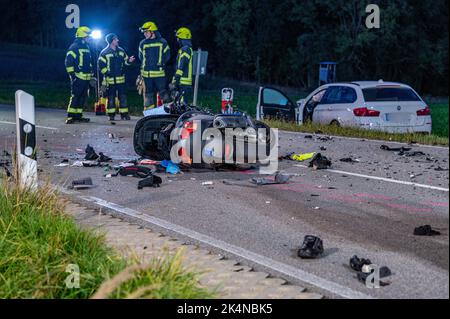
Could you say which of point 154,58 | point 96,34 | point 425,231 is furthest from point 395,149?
point 96,34

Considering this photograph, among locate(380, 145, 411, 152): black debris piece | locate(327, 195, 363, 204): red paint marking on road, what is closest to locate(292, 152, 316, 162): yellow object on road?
locate(380, 145, 411, 152): black debris piece

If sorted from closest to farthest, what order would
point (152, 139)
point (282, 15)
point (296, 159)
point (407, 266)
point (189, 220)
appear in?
point (407, 266), point (189, 220), point (152, 139), point (296, 159), point (282, 15)

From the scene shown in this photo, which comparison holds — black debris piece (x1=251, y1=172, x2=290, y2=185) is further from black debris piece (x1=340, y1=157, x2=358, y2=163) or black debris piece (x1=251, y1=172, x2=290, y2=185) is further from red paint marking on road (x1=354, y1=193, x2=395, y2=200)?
black debris piece (x1=340, y1=157, x2=358, y2=163)

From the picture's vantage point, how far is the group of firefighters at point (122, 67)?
1778 centimetres

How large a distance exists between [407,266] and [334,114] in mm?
10122

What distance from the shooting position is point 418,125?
1232 cm

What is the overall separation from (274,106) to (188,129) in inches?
274

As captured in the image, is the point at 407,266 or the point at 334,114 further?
the point at 334,114

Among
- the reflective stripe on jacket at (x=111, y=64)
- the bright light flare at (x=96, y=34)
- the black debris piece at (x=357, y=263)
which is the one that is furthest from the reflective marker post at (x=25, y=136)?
the bright light flare at (x=96, y=34)

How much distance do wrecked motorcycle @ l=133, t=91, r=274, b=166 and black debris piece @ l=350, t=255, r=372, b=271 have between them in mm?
4271

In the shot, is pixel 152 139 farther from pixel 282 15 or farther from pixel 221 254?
pixel 282 15

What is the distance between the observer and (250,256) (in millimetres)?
5531

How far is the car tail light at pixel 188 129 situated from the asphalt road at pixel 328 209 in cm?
59
